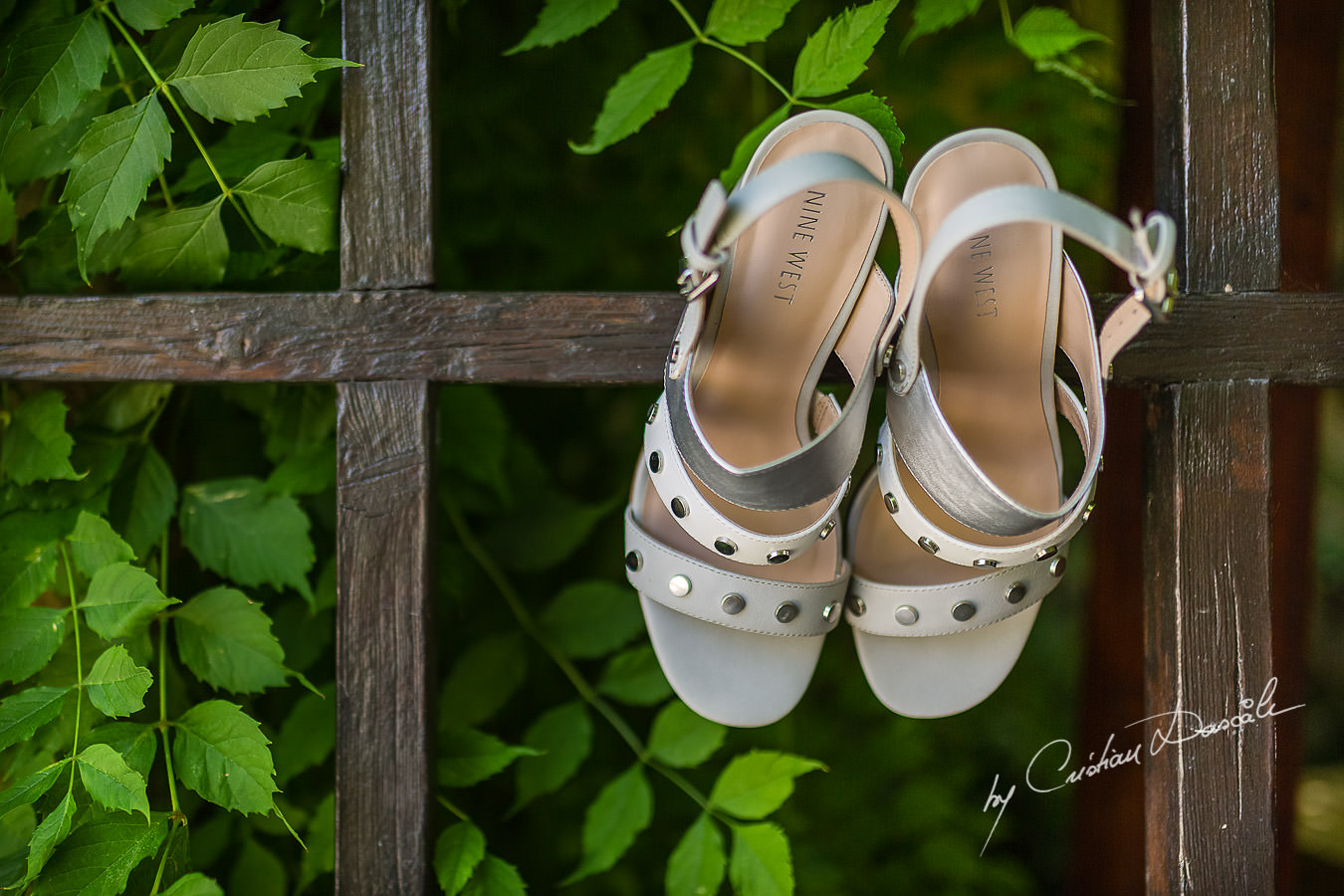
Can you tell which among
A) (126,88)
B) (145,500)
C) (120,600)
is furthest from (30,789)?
(126,88)

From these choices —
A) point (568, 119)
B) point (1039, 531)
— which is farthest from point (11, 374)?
point (1039, 531)

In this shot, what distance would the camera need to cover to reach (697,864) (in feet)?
2.34

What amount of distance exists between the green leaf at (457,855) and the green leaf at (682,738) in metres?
0.21

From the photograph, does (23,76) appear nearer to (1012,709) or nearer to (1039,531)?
(1039,531)

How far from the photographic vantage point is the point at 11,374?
0.62m

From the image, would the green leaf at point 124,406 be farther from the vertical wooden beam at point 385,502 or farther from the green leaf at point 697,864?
the green leaf at point 697,864

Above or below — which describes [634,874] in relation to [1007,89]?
below

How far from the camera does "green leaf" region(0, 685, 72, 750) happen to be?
0.56 meters

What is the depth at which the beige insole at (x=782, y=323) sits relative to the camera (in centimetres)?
65

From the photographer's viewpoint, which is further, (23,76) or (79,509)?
(79,509)

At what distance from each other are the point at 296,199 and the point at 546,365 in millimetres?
250

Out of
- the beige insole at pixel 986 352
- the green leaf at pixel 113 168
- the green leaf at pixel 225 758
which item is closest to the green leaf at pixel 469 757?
the green leaf at pixel 225 758

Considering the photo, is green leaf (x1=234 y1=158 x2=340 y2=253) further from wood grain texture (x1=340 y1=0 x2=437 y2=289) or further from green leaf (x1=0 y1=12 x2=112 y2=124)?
green leaf (x1=0 y1=12 x2=112 y2=124)

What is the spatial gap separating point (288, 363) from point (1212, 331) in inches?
30.2
